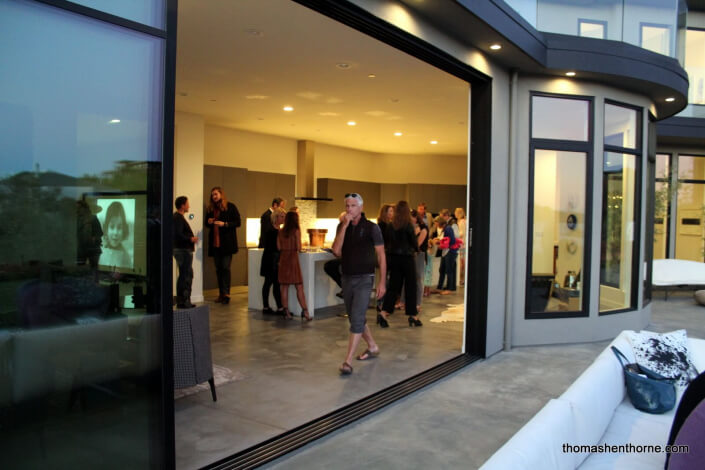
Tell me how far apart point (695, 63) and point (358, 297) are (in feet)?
33.8

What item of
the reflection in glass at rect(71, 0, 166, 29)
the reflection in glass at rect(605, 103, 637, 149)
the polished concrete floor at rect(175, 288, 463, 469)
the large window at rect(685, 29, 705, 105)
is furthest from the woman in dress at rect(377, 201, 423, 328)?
the large window at rect(685, 29, 705, 105)

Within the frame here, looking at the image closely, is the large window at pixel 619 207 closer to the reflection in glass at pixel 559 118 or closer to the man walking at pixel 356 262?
the reflection in glass at pixel 559 118

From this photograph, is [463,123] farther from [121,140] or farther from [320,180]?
[121,140]

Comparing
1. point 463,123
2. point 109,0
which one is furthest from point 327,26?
point 463,123

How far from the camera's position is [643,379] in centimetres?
308

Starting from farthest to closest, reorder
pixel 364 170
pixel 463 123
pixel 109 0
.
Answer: pixel 364 170
pixel 463 123
pixel 109 0

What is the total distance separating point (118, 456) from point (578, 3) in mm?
5926

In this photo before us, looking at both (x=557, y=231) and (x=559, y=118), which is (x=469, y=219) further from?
(x=559, y=118)

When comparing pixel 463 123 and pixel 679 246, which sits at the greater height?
pixel 463 123

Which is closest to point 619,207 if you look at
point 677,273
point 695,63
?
point 677,273

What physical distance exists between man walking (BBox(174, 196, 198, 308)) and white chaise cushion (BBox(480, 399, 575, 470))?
18.7 ft

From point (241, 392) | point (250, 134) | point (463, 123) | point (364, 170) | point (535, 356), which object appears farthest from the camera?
point (364, 170)

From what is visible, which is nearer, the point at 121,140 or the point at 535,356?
the point at 121,140

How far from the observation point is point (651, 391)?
10.1 ft
